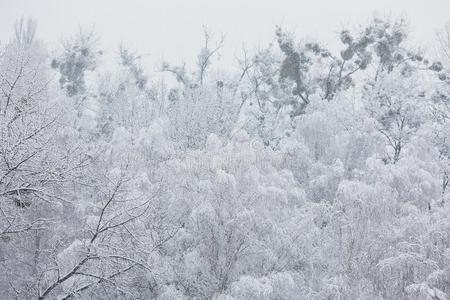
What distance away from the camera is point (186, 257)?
1396 cm

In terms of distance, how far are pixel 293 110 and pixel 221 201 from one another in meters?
14.1

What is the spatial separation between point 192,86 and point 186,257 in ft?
65.6

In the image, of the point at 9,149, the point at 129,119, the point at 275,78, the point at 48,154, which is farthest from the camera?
the point at 275,78

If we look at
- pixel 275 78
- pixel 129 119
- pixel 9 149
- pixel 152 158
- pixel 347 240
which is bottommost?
pixel 347 240

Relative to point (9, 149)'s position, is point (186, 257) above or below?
below

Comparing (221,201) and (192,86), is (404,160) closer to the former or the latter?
(221,201)

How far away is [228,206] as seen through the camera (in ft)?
48.0

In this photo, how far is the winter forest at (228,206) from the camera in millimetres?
11836

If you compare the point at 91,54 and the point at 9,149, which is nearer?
the point at 9,149

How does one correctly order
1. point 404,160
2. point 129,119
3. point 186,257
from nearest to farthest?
point 186,257 → point 404,160 → point 129,119

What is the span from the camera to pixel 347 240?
49.2ft


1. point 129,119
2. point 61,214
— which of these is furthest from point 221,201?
point 129,119

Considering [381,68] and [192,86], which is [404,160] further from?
[192,86]

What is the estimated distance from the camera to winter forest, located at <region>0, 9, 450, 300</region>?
11.8 meters
